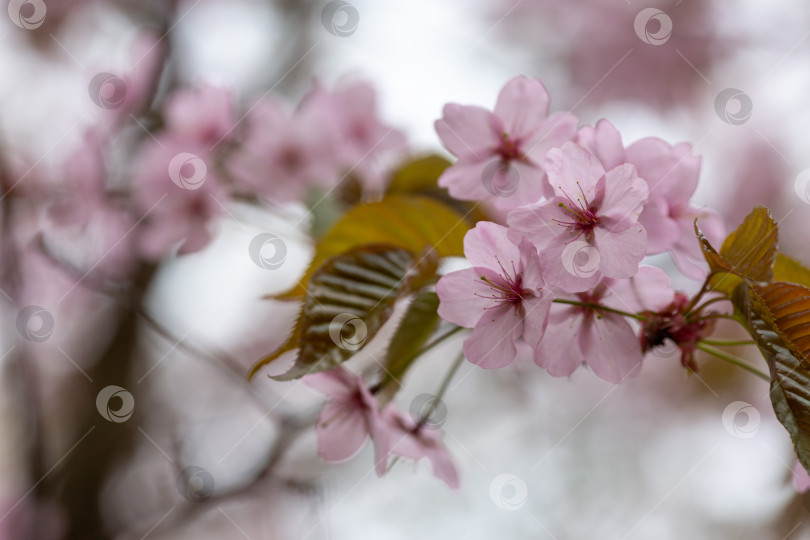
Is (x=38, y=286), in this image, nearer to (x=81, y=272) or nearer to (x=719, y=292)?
(x=81, y=272)

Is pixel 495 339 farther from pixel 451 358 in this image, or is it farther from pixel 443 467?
pixel 451 358

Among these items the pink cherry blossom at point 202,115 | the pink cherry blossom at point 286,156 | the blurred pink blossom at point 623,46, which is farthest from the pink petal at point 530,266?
the blurred pink blossom at point 623,46

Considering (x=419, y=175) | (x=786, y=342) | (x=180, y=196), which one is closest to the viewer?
(x=786, y=342)

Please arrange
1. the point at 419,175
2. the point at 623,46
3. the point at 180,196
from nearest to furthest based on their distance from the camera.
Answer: the point at 419,175
the point at 180,196
the point at 623,46

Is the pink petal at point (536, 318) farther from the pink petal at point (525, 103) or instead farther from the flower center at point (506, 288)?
the pink petal at point (525, 103)

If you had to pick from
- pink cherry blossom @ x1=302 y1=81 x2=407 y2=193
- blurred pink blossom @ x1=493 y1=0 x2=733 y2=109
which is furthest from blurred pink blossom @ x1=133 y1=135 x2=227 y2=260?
blurred pink blossom @ x1=493 y1=0 x2=733 y2=109

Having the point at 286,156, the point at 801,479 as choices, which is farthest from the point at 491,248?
the point at 286,156
